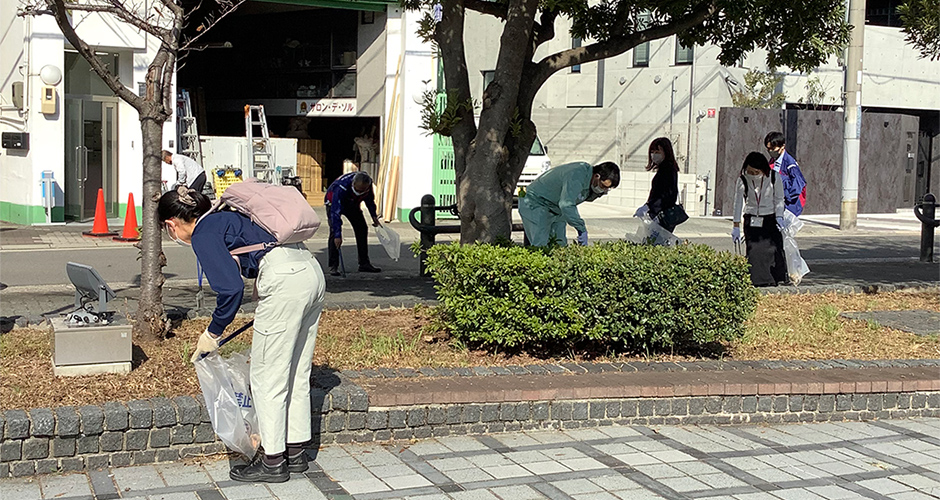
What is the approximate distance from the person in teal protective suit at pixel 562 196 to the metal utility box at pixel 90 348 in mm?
3890

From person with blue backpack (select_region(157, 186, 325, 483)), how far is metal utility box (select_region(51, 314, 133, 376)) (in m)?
1.18

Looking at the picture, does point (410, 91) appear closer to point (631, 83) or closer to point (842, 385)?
point (631, 83)

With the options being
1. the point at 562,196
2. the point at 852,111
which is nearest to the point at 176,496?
the point at 562,196

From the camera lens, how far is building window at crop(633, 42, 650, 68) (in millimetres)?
27062

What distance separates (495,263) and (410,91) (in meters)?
13.5

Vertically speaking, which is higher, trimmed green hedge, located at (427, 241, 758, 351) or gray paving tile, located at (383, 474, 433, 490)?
trimmed green hedge, located at (427, 241, 758, 351)

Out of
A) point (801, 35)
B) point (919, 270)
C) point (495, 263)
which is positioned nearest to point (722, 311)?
point (495, 263)

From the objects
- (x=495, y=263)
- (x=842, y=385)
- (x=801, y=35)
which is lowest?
(x=842, y=385)

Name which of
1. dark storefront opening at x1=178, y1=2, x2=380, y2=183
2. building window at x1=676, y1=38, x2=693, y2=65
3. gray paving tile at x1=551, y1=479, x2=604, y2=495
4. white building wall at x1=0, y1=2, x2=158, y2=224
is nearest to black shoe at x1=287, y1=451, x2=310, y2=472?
gray paving tile at x1=551, y1=479, x2=604, y2=495

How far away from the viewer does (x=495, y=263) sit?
Answer: 7098 mm

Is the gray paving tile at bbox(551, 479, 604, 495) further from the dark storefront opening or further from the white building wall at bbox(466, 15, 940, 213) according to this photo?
the white building wall at bbox(466, 15, 940, 213)

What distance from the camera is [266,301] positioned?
5.11 metres

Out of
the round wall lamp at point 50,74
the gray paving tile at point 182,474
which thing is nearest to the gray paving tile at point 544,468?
the gray paving tile at point 182,474

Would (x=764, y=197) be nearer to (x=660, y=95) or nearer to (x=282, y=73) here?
(x=282, y=73)
